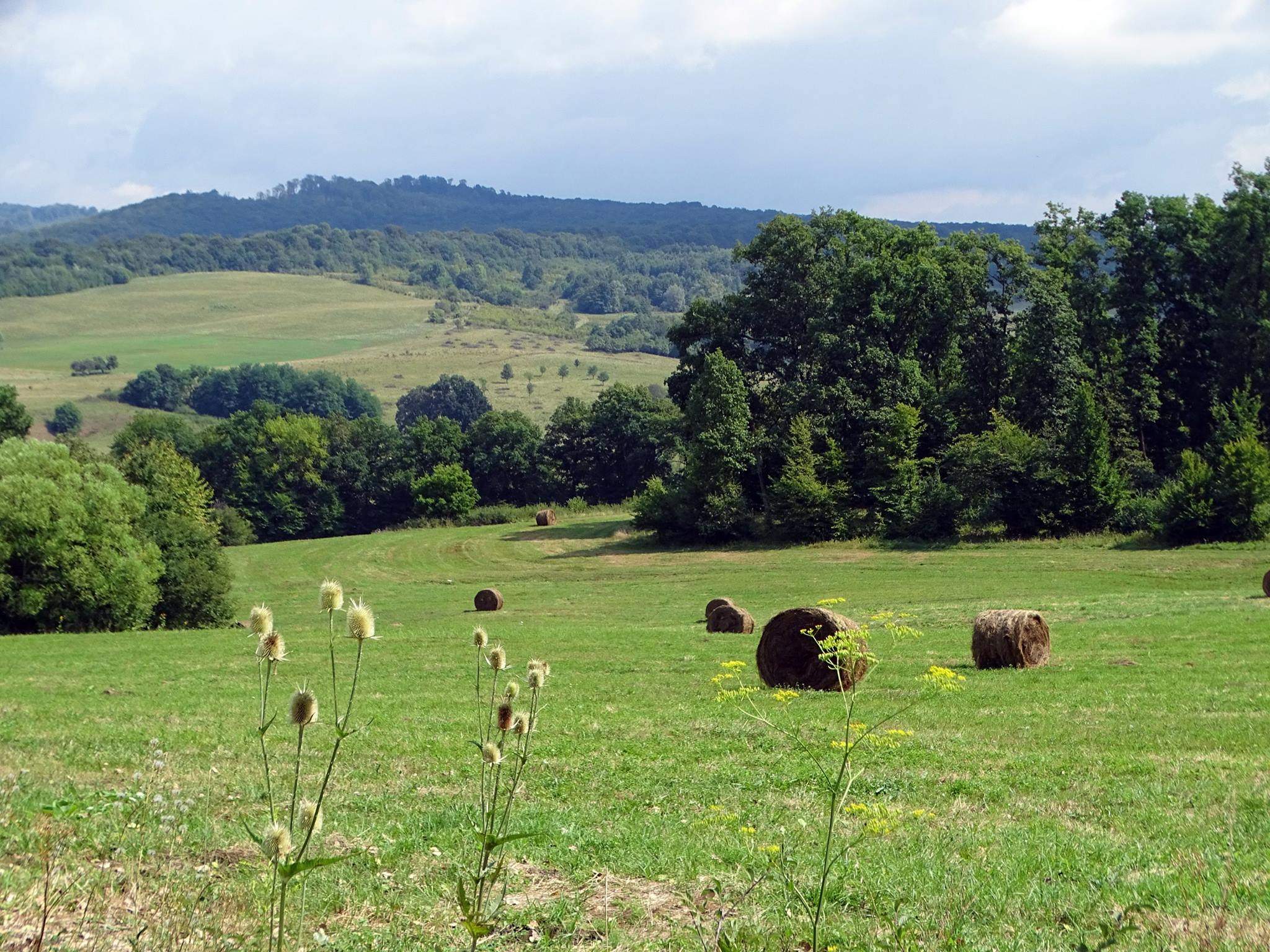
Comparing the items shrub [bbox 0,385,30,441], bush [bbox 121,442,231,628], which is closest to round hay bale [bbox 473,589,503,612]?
bush [bbox 121,442,231,628]

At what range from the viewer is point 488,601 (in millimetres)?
41375

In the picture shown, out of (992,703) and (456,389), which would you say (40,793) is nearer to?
(992,703)

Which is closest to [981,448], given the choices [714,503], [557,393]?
[714,503]

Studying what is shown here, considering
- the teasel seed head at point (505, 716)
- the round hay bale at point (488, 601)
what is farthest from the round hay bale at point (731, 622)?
the teasel seed head at point (505, 716)

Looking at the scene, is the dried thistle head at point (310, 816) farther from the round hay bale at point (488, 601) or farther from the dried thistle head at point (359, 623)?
the round hay bale at point (488, 601)

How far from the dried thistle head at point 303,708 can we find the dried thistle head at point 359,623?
262 millimetres

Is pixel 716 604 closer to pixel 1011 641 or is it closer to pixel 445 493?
pixel 1011 641

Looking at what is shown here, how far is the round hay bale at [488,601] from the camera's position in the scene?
41.3 meters

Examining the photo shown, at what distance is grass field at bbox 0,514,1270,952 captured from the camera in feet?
19.1

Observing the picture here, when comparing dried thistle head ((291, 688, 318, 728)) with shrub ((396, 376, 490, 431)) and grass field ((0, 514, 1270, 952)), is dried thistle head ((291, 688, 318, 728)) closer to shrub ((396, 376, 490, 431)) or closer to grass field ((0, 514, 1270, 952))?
grass field ((0, 514, 1270, 952))

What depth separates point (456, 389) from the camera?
138500 millimetres

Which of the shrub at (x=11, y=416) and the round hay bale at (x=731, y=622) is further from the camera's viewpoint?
the shrub at (x=11, y=416)

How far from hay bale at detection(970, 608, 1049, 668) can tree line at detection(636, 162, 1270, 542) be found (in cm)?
3834

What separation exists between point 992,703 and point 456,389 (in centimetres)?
12712
